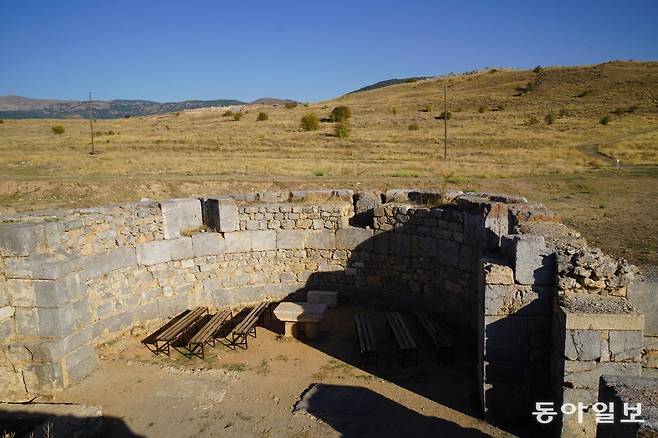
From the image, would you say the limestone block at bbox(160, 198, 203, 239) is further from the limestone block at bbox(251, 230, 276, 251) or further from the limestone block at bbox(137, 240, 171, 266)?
the limestone block at bbox(251, 230, 276, 251)

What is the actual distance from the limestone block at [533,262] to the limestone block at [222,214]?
627cm

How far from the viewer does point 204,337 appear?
343 inches

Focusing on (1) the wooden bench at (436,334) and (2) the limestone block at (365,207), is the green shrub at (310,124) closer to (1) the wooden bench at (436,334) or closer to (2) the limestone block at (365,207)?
(2) the limestone block at (365,207)

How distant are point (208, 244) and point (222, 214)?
0.71 meters

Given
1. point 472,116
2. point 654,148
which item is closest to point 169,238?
point 654,148

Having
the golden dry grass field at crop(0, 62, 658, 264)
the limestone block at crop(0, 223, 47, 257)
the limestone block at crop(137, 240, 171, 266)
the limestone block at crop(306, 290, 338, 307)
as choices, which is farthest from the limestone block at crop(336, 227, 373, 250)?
the limestone block at crop(0, 223, 47, 257)

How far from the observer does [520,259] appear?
6.21 meters

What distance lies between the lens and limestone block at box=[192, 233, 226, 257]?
407 inches

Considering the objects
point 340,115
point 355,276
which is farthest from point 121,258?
point 340,115

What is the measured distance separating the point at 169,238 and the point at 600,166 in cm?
2503

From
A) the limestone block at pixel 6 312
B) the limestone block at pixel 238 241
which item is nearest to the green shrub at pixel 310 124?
the limestone block at pixel 238 241

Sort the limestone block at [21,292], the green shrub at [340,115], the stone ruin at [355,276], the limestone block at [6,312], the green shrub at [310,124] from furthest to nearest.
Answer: the green shrub at [340,115]
the green shrub at [310,124]
the limestone block at [21,292]
the limestone block at [6,312]
the stone ruin at [355,276]

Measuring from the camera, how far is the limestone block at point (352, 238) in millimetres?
10758

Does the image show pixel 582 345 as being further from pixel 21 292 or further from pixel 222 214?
pixel 21 292
